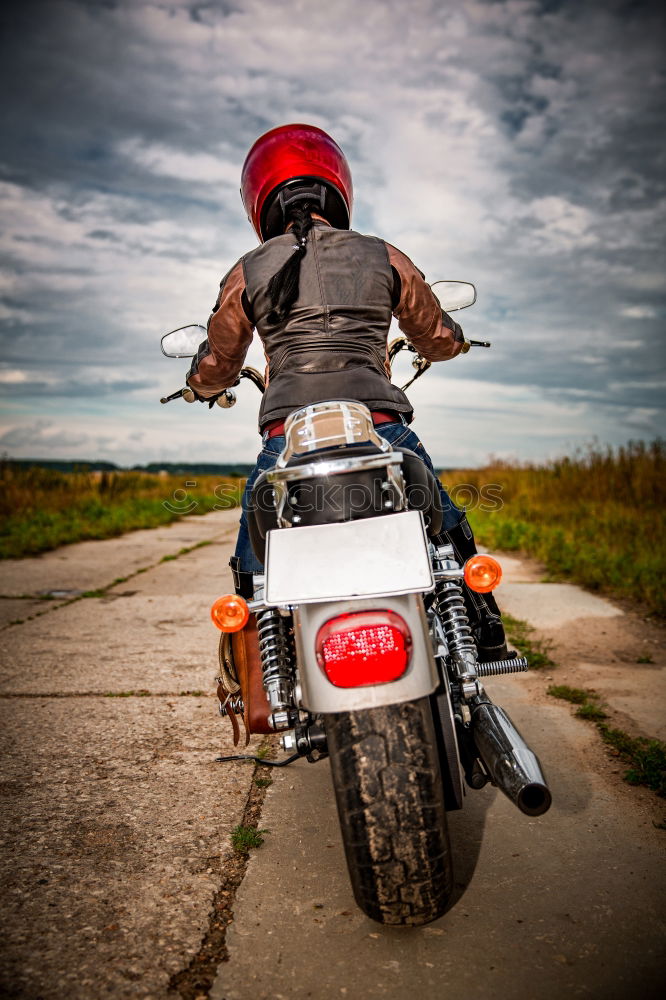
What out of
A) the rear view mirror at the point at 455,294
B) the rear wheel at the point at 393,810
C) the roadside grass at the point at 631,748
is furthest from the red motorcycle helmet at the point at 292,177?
the roadside grass at the point at 631,748

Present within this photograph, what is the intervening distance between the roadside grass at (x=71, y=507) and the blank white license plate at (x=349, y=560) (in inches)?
214

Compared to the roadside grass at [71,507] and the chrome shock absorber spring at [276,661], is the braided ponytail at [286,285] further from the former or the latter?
the roadside grass at [71,507]

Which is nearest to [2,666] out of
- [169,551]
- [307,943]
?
[307,943]

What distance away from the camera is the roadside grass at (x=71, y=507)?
877cm

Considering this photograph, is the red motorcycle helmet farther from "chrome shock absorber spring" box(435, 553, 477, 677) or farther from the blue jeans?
"chrome shock absorber spring" box(435, 553, 477, 677)

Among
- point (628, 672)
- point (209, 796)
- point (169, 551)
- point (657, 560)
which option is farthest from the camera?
point (169, 551)

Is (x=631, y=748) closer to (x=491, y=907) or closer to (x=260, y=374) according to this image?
(x=491, y=907)

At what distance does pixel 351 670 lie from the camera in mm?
1418

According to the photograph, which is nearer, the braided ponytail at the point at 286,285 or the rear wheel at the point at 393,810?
the rear wheel at the point at 393,810

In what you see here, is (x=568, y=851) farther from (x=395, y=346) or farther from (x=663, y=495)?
(x=663, y=495)

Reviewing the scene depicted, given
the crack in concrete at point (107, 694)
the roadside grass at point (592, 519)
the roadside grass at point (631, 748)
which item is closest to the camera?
the roadside grass at point (631, 748)

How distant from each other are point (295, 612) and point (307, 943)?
0.77m

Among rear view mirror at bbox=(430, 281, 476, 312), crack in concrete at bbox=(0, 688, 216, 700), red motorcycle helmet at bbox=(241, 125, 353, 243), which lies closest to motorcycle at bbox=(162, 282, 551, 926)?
rear view mirror at bbox=(430, 281, 476, 312)

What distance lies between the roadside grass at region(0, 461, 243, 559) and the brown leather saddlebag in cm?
486
